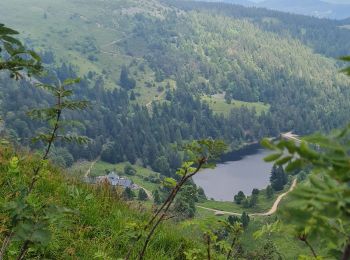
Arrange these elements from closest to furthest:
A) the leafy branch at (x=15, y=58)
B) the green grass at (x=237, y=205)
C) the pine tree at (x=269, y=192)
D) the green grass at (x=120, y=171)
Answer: the leafy branch at (x=15, y=58)
the green grass at (x=237, y=205)
the pine tree at (x=269, y=192)
the green grass at (x=120, y=171)

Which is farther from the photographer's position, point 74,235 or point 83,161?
point 83,161

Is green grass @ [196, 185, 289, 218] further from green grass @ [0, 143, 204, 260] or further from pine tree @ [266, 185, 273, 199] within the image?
green grass @ [0, 143, 204, 260]

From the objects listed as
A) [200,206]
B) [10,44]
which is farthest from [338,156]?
[200,206]

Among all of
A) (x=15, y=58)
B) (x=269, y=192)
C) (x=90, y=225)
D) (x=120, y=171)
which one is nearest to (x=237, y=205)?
(x=269, y=192)

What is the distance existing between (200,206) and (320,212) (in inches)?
6005

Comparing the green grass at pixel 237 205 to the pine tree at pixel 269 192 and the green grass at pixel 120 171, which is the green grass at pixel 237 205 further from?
the green grass at pixel 120 171

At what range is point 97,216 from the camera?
9.13 metres

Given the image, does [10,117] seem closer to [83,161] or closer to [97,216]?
[83,161]

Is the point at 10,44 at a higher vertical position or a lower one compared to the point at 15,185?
higher

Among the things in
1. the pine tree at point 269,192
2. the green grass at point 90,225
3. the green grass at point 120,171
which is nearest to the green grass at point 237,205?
the pine tree at point 269,192

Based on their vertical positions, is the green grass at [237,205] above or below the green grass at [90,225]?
below

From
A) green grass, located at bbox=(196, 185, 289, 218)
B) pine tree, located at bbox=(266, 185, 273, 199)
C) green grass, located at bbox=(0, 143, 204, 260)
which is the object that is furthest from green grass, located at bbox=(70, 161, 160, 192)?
green grass, located at bbox=(0, 143, 204, 260)

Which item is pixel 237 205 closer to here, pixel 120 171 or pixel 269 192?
pixel 269 192

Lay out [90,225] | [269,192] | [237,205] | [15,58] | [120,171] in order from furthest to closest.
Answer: [120,171]
[269,192]
[237,205]
[90,225]
[15,58]
